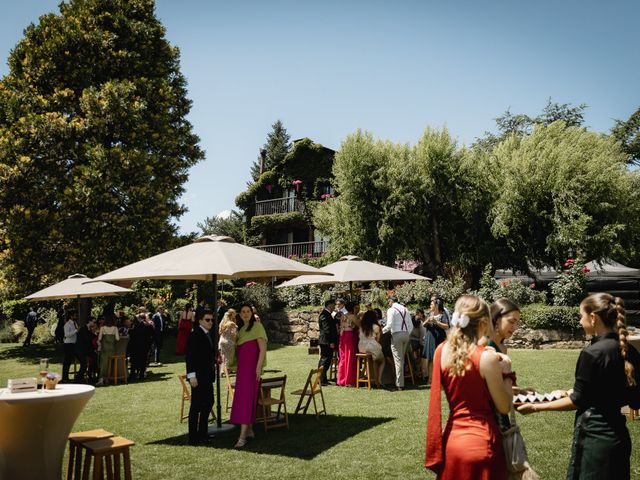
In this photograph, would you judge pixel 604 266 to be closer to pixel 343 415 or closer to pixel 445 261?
pixel 445 261

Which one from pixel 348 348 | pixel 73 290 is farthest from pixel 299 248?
pixel 348 348

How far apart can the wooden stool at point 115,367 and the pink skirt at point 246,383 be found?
6.97 m

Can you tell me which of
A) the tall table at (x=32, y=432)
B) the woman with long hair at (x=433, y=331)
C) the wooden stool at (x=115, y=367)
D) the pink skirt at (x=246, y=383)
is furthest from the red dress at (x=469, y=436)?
the wooden stool at (x=115, y=367)

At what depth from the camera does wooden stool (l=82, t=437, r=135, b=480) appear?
4.69m

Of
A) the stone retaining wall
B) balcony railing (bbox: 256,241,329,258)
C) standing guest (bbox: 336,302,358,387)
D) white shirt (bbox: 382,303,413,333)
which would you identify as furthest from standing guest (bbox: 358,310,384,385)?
balcony railing (bbox: 256,241,329,258)

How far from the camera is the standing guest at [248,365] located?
7.40 m

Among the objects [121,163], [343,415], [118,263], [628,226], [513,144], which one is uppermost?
[513,144]

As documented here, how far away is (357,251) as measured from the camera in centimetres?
2450

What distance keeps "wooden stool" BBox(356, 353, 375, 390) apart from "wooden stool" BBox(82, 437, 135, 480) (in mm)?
6874

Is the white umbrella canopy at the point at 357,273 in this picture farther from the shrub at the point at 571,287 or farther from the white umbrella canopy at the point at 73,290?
the shrub at the point at 571,287

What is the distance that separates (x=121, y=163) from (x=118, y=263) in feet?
11.8

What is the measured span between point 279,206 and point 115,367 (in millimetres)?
23410

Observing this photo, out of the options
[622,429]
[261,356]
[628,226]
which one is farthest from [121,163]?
[628,226]

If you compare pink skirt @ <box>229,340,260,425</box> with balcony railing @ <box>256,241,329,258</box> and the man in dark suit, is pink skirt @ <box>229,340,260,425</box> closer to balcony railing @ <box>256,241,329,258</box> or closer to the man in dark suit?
the man in dark suit
